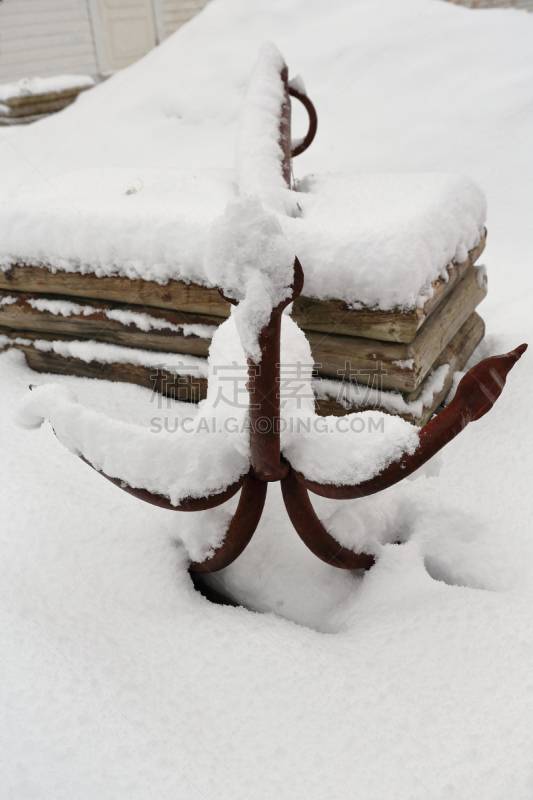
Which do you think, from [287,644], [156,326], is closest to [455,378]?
[156,326]

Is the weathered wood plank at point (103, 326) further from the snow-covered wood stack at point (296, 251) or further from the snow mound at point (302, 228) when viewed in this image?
the snow mound at point (302, 228)

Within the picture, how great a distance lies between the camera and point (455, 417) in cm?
120

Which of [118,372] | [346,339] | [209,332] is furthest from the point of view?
[118,372]

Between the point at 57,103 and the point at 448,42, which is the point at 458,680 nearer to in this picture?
the point at 448,42

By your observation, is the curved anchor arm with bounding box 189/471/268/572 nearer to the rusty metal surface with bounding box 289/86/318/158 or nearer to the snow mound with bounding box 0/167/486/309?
the snow mound with bounding box 0/167/486/309

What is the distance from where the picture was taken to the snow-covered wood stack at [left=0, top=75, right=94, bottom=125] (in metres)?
6.74

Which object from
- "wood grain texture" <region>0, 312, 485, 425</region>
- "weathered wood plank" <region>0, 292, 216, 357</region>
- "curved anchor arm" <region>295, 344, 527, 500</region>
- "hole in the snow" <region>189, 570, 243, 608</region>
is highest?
"curved anchor arm" <region>295, 344, 527, 500</region>

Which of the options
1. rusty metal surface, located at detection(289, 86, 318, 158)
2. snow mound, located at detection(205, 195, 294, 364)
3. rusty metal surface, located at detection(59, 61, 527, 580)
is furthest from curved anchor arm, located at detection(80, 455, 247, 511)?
rusty metal surface, located at detection(289, 86, 318, 158)

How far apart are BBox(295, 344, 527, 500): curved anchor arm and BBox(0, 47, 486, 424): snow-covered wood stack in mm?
657

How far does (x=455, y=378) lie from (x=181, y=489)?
158 centimetres

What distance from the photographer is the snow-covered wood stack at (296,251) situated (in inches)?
72.9

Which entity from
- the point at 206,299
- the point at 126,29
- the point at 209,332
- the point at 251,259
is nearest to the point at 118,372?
the point at 209,332

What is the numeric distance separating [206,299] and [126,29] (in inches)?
366

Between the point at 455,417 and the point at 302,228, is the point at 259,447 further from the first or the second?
the point at 302,228
